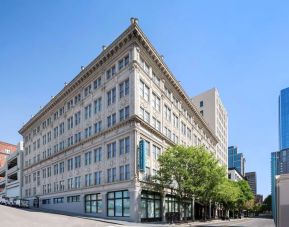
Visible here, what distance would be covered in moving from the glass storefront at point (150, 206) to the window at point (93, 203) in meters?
7.82

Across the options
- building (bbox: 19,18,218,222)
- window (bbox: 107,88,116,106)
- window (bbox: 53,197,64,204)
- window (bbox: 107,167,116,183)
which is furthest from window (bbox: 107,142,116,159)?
window (bbox: 53,197,64,204)

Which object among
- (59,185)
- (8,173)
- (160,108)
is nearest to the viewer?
(160,108)

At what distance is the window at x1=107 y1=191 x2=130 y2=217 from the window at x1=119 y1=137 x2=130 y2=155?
549 centimetres

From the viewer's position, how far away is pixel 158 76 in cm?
5584

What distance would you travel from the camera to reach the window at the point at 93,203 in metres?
51.3

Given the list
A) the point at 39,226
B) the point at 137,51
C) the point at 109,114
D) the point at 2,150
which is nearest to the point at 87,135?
the point at 109,114

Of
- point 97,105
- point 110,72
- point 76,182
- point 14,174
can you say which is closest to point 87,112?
point 97,105

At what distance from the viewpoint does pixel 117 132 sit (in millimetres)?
48688

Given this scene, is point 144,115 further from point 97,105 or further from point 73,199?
point 73,199

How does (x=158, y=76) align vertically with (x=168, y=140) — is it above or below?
above

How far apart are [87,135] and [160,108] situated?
13.0 meters

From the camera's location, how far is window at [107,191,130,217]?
45375 millimetres

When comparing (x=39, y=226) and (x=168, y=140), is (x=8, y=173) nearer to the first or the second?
(x=168, y=140)

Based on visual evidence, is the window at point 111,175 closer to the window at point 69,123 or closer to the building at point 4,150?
the window at point 69,123
